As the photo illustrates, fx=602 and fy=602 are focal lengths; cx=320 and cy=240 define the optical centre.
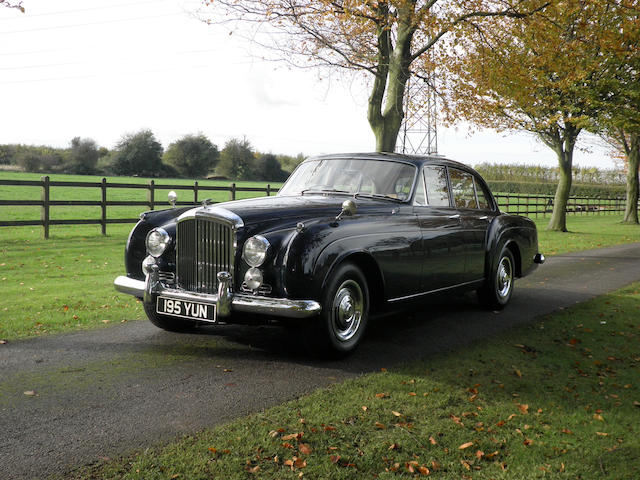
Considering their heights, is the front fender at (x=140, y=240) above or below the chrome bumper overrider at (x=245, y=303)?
above

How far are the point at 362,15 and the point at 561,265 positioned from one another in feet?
22.6

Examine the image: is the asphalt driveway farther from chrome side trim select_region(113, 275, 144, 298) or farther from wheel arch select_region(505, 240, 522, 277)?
wheel arch select_region(505, 240, 522, 277)

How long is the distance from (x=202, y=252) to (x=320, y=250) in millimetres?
1066

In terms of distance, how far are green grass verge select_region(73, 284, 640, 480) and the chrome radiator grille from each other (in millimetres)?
1409

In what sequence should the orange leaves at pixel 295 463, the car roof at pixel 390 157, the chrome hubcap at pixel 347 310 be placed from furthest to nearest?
the car roof at pixel 390 157 < the chrome hubcap at pixel 347 310 < the orange leaves at pixel 295 463

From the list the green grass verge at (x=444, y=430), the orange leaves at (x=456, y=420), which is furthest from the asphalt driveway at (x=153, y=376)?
the orange leaves at (x=456, y=420)

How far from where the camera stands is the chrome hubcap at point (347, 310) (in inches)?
201

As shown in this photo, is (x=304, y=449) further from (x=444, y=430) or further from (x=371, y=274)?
(x=371, y=274)

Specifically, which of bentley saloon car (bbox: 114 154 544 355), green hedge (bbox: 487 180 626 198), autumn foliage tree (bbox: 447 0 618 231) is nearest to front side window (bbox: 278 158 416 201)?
bentley saloon car (bbox: 114 154 544 355)

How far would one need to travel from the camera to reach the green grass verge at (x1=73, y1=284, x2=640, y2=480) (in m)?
3.19

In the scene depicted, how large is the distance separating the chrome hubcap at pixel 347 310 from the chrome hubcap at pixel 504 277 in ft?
10.1

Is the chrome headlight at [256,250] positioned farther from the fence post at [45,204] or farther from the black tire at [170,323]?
the fence post at [45,204]

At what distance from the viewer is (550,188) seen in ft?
193

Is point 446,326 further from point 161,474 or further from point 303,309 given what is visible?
point 161,474
